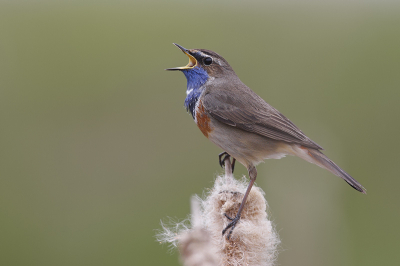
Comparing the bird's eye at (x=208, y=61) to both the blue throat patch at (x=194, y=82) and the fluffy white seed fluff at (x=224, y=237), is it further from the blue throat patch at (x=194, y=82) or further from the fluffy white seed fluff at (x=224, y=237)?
the fluffy white seed fluff at (x=224, y=237)

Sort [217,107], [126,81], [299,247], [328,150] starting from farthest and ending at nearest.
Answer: [126,81] < [328,150] < [299,247] < [217,107]

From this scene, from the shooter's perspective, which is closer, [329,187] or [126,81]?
[329,187]

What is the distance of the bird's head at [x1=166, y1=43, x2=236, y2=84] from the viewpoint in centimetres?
409

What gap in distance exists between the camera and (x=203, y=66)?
4.13m

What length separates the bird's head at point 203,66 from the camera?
13.4 feet

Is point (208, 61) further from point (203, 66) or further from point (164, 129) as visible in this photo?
point (164, 129)

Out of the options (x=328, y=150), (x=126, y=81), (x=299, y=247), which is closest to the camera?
(x=299, y=247)

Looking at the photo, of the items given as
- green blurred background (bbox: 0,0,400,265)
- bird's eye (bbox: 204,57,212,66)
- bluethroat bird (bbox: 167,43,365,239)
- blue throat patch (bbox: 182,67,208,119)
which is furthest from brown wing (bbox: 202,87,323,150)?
green blurred background (bbox: 0,0,400,265)

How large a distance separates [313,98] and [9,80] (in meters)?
5.39

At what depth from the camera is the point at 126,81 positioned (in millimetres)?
8055

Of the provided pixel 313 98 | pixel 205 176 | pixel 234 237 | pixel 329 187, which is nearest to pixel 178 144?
pixel 205 176

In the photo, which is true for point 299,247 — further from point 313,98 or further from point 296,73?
point 296,73

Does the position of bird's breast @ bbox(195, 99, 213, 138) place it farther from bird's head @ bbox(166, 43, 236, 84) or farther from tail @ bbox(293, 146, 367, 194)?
tail @ bbox(293, 146, 367, 194)

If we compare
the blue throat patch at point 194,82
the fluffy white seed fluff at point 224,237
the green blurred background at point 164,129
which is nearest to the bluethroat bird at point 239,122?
the blue throat patch at point 194,82
